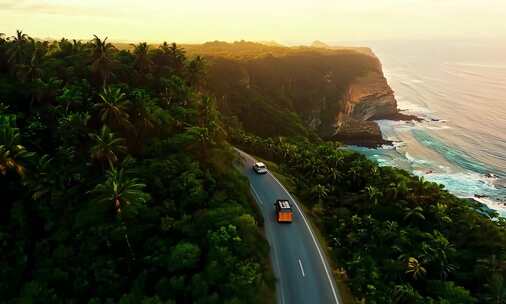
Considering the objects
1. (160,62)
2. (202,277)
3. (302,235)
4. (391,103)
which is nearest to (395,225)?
(302,235)

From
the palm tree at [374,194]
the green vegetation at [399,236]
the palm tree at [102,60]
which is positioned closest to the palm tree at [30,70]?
the palm tree at [102,60]

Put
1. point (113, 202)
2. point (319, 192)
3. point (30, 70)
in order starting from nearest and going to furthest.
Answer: point (113, 202) → point (30, 70) → point (319, 192)

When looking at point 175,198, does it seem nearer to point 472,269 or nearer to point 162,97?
point 162,97

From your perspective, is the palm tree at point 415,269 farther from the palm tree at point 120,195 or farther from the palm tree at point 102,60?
the palm tree at point 102,60

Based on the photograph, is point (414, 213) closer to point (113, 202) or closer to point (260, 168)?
point (260, 168)

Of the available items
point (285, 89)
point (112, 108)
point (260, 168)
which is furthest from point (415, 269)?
point (285, 89)

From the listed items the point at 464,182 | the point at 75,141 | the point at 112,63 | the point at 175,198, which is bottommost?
the point at 464,182

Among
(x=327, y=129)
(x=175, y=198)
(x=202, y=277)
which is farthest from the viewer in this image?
(x=327, y=129)
